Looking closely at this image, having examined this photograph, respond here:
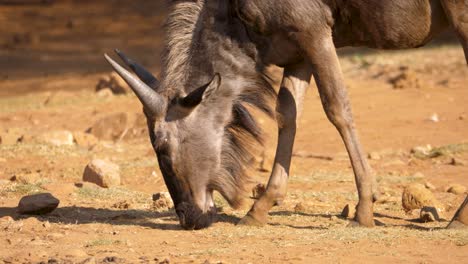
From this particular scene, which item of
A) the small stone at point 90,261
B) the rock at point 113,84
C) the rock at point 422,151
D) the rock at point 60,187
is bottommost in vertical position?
the rock at point 113,84

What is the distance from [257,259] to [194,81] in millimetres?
1792

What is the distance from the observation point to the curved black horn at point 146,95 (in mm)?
7457

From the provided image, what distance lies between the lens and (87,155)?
38.2ft

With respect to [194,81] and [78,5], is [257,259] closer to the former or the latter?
[194,81]

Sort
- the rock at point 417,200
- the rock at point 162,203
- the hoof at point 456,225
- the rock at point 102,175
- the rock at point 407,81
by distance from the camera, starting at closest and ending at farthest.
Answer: the hoof at point 456,225, the rock at point 417,200, the rock at point 162,203, the rock at point 102,175, the rock at point 407,81

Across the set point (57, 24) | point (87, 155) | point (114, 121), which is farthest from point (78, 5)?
point (87, 155)

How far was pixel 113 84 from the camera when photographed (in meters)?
16.0

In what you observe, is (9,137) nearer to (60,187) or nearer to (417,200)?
(60,187)

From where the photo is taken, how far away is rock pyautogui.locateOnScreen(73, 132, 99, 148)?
1240cm

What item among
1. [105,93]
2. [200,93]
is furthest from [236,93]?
[105,93]

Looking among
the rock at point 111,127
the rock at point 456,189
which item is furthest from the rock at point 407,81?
the rock at point 456,189

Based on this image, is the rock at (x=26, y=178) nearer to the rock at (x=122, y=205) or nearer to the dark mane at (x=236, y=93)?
the rock at (x=122, y=205)

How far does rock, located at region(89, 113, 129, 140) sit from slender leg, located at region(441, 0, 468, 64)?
651 centimetres

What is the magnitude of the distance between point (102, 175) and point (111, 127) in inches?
142
